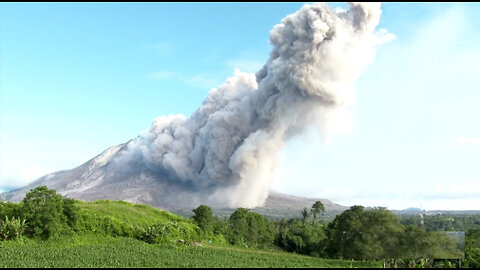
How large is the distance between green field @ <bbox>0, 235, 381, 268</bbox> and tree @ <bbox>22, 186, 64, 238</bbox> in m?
0.90

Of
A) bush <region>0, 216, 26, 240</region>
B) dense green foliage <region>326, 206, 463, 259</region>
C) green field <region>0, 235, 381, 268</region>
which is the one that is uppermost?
dense green foliage <region>326, 206, 463, 259</region>

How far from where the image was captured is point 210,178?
102938mm

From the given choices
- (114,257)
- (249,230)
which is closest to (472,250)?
(114,257)

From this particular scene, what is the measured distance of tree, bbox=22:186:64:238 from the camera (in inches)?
1331

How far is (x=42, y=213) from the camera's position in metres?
34.1

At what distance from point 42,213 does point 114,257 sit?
400 inches

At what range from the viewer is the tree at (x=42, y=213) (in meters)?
33.8

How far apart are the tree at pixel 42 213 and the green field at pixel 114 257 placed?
899 millimetres

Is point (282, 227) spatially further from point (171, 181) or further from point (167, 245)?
point (171, 181)

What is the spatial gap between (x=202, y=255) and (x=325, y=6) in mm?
55205

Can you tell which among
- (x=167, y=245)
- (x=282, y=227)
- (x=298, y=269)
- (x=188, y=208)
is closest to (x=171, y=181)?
(x=188, y=208)

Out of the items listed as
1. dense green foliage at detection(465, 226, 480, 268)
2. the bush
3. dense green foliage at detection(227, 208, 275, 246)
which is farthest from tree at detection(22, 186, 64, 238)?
dense green foliage at detection(465, 226, 480, 268)

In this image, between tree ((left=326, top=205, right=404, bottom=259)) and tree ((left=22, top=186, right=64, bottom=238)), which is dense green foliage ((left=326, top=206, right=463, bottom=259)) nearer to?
tree ((left=326, top=205, right=404, bottom=259))

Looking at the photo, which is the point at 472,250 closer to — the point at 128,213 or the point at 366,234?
the point at 366,234
